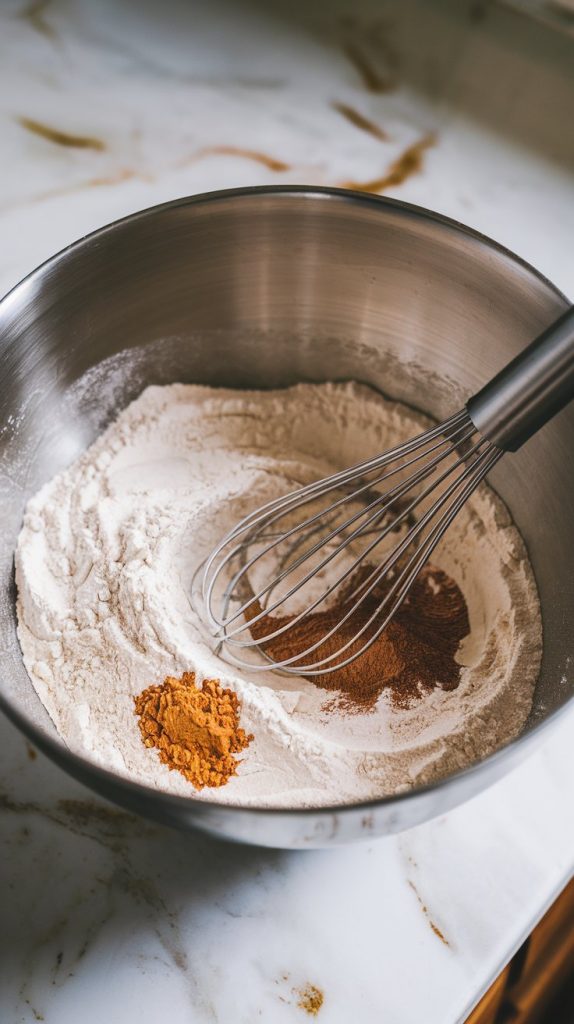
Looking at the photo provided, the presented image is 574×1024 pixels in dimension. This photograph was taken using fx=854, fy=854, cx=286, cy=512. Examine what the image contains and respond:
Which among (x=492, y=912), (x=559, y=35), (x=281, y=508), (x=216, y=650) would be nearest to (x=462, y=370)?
(x=281, y=508)

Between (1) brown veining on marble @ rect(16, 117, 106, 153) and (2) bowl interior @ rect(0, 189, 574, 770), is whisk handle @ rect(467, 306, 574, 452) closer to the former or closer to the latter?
(2) bowl interior @ rect(0, 189, 574, 770)

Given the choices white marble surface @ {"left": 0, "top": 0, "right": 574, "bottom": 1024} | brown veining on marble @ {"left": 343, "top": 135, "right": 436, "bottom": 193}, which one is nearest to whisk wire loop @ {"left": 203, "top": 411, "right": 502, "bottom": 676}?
white marble surface @ {"left": 0, "top": 0, "right": 574, "bottom": 1024}

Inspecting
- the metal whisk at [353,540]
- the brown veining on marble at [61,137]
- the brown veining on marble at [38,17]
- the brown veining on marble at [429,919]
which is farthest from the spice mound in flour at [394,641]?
the brown veining on marble at [38,17]

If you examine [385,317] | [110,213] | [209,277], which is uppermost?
[110,213]

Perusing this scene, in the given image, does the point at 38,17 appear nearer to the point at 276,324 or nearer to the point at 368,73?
the point at 368,73

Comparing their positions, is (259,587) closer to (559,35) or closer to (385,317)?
(385,317)
